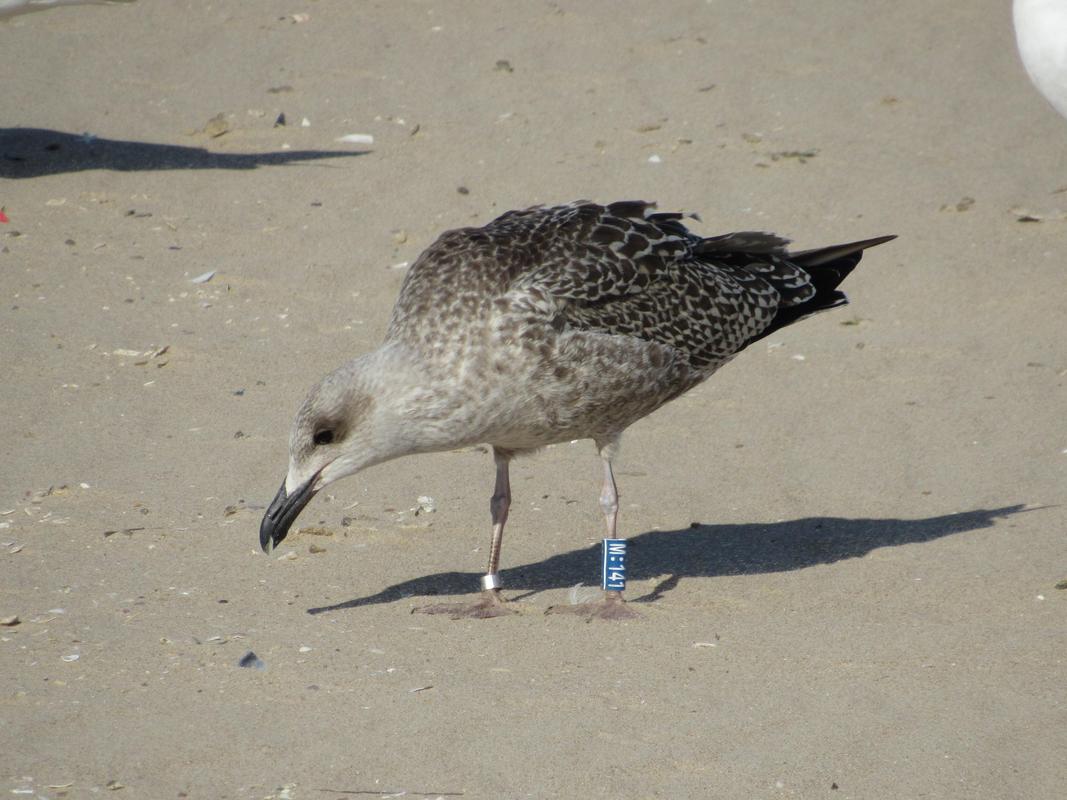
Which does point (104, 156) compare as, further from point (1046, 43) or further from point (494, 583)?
point (1046, 43)

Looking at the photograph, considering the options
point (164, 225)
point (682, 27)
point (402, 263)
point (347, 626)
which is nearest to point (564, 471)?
point (347, 626)

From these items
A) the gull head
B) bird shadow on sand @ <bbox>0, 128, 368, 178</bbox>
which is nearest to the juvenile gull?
the gull head

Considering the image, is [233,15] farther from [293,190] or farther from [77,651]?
[77,651]

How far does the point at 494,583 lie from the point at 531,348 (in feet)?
3.71

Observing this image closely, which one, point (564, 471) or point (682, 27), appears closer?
point (564, 471)

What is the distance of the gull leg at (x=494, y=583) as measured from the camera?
254 inches

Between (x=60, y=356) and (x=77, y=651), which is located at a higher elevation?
(x=77, y=651)

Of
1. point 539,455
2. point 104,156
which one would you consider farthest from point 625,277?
point 104,156

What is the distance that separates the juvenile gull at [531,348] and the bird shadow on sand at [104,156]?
Answer: 5625mm

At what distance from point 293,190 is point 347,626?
19.8 feet

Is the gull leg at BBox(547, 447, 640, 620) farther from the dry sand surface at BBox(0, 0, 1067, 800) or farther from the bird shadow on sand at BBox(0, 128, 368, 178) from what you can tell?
the bird shadow on sand at BBox(0, 128, 368, 178)

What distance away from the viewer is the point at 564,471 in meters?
8.16

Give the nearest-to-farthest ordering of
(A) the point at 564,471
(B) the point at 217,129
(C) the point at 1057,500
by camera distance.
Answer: (C) the point at 1057,500, (A) the point at 564,471, (B) the point at 217,129

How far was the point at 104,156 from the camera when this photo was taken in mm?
12070
